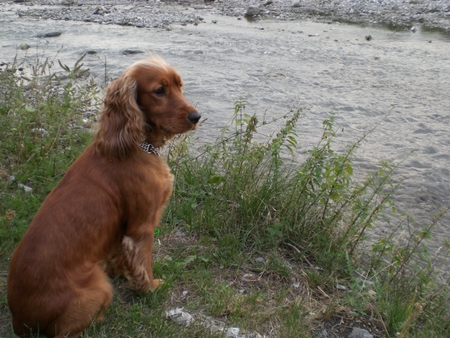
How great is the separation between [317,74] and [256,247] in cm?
562

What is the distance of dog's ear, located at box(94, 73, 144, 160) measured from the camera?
9.51 ft

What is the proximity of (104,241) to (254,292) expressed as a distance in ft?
3.57

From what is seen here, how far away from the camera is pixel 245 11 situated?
1551 centimetres

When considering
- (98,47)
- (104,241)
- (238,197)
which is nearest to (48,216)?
(104,241)

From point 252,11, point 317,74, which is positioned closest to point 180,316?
point 317,74

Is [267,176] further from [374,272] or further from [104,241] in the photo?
[104,241]

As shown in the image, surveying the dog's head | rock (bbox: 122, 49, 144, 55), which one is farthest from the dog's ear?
rock (bbox: 122, 49, 144, 55)

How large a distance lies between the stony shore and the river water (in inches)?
35.0

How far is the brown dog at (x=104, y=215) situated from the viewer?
262 cm

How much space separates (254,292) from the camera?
333cm

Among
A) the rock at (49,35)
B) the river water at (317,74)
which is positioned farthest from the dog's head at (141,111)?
the rock at (49,35)

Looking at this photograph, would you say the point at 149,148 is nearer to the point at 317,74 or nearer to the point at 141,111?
the point at 141,111

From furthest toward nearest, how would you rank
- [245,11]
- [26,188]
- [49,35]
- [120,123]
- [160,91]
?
[245,11] → [49,35] → [26,188] → [160,91] → [120,123]

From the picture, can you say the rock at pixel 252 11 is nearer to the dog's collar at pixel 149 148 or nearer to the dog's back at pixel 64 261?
the dog's collar at pixel 149 148
